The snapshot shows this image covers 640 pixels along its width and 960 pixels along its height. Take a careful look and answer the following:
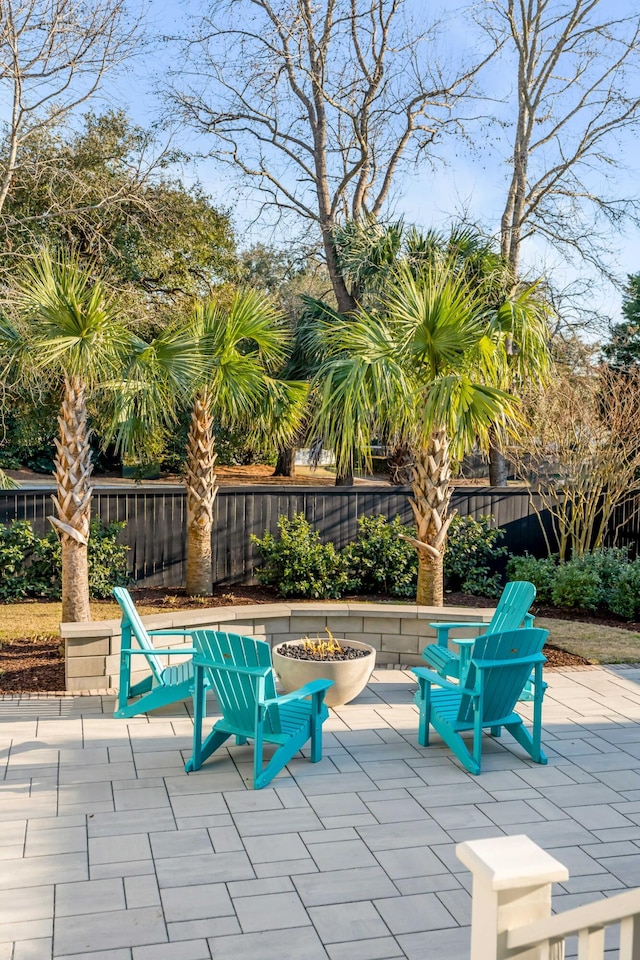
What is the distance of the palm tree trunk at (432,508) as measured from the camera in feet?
26.8

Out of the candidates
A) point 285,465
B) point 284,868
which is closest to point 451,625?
point 284,868

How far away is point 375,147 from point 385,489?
29.3 feet

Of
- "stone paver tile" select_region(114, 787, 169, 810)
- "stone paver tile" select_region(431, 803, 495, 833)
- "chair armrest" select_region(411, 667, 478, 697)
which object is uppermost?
"chair armrest" select_region(411, 667, 478, 697)

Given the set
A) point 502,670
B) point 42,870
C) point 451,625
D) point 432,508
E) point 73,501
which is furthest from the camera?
point 432,508

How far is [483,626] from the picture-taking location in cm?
720

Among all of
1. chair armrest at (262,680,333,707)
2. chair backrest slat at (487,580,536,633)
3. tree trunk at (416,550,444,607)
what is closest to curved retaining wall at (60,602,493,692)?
chair backrest slat at (487,580,536,633)

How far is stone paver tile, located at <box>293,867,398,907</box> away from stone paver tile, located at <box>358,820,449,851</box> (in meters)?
0.29

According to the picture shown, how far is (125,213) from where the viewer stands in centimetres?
1219

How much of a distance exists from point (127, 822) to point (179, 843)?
0.41m

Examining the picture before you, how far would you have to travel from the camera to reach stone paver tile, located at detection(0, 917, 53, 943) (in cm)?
340

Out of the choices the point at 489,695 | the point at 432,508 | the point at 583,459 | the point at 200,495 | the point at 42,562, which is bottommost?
the point at 489,695

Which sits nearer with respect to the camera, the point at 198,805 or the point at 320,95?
the point at 198,805

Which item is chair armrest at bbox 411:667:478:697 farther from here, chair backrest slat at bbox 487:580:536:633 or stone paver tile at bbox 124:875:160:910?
stone paver tile at bbox 124:875:160:910

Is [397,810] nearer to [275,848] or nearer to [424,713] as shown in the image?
[275,848]
